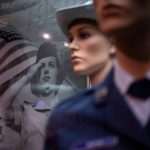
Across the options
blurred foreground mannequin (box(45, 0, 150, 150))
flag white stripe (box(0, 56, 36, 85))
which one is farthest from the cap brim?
flag white stripe (box(0, 56, 36, 85))

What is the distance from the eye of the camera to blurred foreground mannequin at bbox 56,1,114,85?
51.4 inches

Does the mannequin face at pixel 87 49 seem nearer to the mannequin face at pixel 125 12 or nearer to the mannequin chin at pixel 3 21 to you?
the mannequin face at pixel 125 12

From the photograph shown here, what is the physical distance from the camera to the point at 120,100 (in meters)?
0.60

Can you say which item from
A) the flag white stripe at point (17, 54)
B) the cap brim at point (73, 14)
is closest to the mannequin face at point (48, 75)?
the flag white stripe at point (17, 54)

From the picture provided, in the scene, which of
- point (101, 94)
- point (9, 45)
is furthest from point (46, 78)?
point (101, 94)

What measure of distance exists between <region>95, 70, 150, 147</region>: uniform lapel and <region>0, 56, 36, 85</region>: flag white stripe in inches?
65.8

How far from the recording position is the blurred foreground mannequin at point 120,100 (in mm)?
589

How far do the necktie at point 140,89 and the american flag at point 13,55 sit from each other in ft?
5.55

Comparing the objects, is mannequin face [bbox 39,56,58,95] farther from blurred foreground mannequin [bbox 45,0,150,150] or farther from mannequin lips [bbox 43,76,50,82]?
blurred foreground mannequin [bbox 45,0,150,150]

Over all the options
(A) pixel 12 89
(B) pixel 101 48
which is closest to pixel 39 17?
(A) pixel 12 89

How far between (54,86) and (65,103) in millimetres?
1530

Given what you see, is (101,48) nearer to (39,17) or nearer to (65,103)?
(65,103)

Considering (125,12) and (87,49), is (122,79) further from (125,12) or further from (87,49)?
(87,49)

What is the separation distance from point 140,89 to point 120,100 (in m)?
0.04
